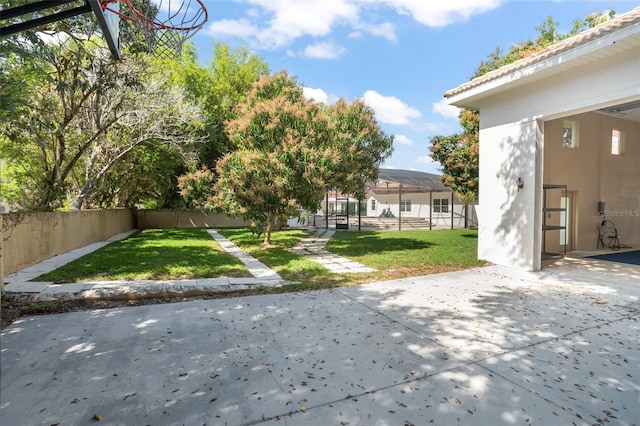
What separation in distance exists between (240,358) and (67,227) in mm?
9038

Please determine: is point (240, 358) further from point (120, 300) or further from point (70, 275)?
point (70, 275)

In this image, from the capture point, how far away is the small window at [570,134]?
30.8 ft

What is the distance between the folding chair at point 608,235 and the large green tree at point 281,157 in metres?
7.91

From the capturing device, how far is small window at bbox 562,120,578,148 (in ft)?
30.8

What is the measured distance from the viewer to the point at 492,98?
25.4 ft

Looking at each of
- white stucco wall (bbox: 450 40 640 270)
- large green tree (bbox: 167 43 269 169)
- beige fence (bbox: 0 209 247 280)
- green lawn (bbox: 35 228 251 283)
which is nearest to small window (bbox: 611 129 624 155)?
white stucco wall (bbox: 450 40 640 270)

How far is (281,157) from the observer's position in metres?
7.79

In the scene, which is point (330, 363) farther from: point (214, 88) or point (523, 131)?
point (214, 88)

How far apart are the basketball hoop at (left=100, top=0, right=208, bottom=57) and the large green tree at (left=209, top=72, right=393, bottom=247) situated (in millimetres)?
4043

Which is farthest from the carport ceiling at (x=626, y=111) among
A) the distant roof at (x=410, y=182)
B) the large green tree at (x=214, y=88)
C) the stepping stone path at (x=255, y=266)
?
the large green tree at (x=214, y=88)

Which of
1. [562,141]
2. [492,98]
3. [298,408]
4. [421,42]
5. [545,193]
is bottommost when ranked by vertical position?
[298,408]

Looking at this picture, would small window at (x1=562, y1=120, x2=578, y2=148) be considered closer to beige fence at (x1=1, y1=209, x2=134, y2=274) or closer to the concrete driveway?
the concrete driveway

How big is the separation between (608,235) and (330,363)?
Result: 11.7 metres

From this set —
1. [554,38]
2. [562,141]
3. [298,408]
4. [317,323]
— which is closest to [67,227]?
Answer: [317,323]
